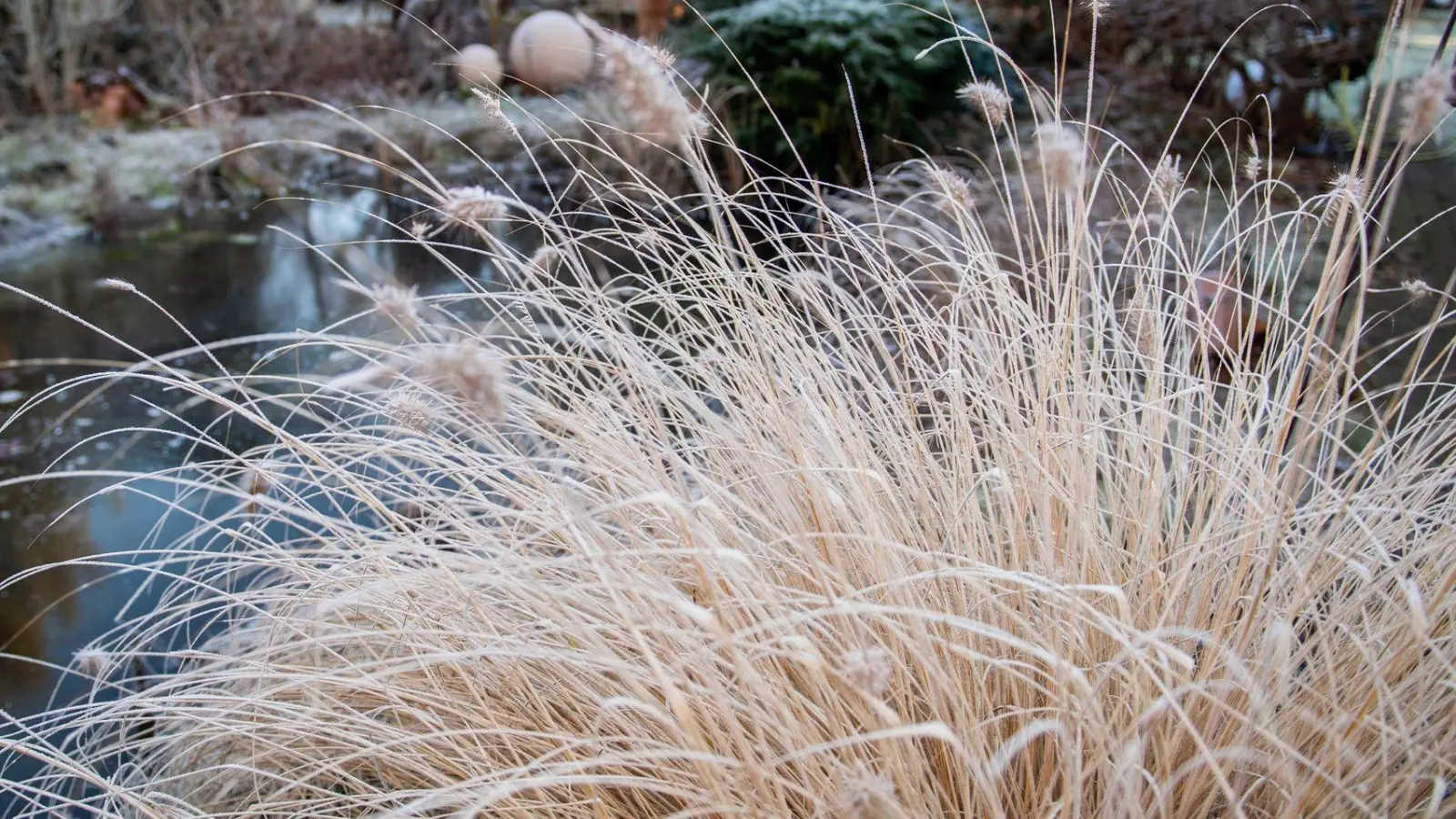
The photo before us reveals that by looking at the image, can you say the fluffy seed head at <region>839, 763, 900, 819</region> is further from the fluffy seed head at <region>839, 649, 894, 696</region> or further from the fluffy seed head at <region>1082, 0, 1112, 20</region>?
the fluffy seed head at <region>1082, 0, 1112, 20</region>

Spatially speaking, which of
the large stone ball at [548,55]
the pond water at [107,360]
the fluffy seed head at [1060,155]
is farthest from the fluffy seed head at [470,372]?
the large stone ball at [548,55]

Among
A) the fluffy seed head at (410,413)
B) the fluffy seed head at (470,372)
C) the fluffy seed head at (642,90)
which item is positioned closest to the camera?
the fluffy seed head at (470,372)

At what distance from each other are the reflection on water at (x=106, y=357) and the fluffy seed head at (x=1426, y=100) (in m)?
1.34

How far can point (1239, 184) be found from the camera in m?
4.38

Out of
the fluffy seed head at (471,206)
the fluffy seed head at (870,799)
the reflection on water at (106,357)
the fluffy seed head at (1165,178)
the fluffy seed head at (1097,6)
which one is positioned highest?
the fluffy seed head at (1097,6)

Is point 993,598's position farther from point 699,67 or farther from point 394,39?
point 394,39

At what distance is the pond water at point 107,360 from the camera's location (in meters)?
2.33

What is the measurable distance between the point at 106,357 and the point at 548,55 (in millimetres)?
4767

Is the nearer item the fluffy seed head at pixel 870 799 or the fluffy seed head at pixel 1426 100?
the fluffy seed head at pixel 870 799

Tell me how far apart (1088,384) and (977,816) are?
64 centimetres

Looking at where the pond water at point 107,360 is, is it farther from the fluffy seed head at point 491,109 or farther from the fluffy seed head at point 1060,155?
the fluffy seed head at point 1060,155

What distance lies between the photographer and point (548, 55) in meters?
7.84

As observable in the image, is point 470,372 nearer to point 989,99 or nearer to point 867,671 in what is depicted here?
point 867,671

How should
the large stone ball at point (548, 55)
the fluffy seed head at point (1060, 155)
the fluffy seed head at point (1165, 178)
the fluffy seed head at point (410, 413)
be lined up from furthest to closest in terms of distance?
the large stone ball at point (548, 55) < the fluffy seed head at point (1165, 178) < the fluffy seed head at point (410, 413) < the fluffy seed head at point (1060, 155)
